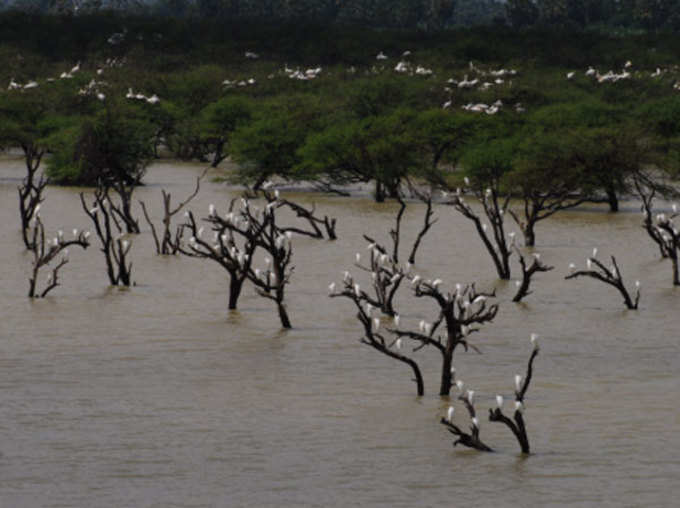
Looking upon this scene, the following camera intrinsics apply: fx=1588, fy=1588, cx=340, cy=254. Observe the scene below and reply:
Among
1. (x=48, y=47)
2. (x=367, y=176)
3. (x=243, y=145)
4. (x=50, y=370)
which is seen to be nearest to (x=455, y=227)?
Result: (x=367, y=176)

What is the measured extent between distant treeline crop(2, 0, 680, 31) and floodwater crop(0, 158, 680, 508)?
91369mm

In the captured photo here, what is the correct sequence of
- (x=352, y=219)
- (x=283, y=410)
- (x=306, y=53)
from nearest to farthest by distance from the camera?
(x=283, y=410), (x=352, y=219), (x=306, y=53)

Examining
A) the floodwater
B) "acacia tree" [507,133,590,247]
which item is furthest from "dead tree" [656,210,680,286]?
"acacia tree" [507,133,590,247]

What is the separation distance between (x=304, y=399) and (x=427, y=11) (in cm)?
12285

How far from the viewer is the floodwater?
30.7 ft

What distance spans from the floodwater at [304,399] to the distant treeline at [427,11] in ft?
300

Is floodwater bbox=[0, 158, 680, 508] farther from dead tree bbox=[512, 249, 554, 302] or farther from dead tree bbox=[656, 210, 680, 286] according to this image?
dead tree bbox=[656, 210, 680, 286]

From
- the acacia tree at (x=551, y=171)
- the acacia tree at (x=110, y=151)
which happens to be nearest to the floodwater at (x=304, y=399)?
the acacia tree at (x=551, y=171)

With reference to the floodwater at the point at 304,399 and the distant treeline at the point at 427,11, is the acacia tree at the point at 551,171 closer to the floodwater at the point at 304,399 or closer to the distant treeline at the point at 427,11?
the floodwater at the point at 304,399

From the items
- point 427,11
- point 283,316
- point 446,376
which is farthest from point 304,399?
point 427,11

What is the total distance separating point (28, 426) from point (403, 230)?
1561 cm

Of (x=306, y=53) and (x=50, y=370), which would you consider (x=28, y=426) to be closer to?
(x=50, y=370)

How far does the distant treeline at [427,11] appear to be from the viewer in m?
112

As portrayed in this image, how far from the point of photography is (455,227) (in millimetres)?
26422
